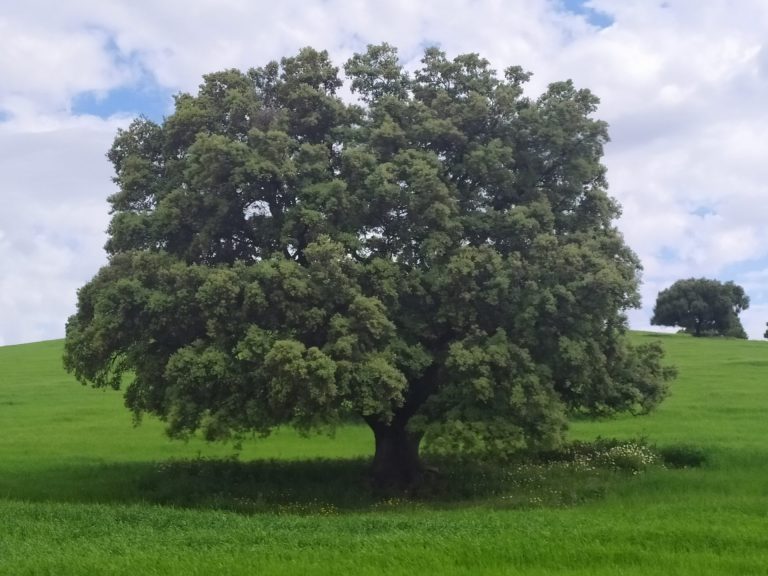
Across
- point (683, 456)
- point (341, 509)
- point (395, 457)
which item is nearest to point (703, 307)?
point (683, 456)

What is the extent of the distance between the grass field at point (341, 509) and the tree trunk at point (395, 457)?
78 cm

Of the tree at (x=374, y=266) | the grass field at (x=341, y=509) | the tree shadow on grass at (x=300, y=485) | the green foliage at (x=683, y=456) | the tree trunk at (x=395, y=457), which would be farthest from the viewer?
the green foliage at (x=683, y=456)

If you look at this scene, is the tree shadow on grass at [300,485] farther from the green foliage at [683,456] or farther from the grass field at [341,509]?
the green foliage at [683,456]

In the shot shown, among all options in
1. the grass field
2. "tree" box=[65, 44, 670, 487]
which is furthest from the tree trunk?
the grass field

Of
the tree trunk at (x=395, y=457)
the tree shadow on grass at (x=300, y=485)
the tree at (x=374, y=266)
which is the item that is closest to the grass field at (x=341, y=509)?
the tree shadow on grass at (x=300, y=485)

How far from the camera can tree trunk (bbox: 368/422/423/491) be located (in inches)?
873

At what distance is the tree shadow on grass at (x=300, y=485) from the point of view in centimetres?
2012

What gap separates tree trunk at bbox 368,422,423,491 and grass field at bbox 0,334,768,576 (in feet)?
2.55

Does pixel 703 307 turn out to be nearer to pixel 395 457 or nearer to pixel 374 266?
pixel 395 457

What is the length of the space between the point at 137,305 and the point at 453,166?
849 centimetres

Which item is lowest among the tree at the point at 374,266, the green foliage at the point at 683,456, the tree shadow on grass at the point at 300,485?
the tree shadow on grass at the point at 300,485

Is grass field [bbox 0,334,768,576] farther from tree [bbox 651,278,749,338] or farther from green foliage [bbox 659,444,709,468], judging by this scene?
tree [bbox 651,278,749,338]

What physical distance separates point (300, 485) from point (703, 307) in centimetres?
7350

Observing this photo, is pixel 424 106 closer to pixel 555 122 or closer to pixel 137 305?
pixel 555 122
